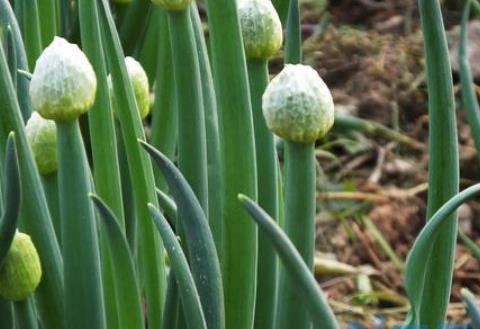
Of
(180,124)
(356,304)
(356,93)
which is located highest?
(180,124)

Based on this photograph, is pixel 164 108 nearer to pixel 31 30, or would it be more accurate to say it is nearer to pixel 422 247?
pixel 31 30

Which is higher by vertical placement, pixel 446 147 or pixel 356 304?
pixel 446 147

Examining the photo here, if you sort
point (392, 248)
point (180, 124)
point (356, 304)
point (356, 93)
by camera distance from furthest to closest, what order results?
point (356, 93), point (392, 248), point (356, 304), point (180, 124)

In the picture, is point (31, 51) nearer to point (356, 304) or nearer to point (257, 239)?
point (257, 239)

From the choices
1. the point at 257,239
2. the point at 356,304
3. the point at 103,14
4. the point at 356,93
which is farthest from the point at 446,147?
the point at 356,93

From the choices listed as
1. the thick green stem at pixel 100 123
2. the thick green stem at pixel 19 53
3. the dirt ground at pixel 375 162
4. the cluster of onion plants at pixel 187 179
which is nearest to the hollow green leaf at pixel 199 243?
the cluster of onion plants at pixel 187 179

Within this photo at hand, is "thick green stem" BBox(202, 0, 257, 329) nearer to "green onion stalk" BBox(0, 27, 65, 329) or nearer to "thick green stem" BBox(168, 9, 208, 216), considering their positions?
"thick green stem" BBox(168, 9, 208, 216)

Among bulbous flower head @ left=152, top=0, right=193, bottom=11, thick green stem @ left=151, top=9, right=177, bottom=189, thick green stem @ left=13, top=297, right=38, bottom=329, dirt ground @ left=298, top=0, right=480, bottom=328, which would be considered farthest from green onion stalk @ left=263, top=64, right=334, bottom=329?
dirt ground @ left=298, top=0, right=480, bottom=328

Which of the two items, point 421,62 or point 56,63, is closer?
point 56,63
